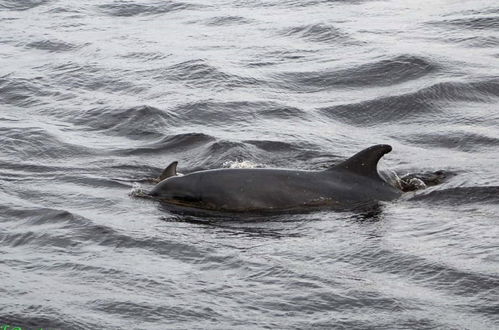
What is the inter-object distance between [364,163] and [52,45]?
11.0 m

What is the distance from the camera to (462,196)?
11.8 meters

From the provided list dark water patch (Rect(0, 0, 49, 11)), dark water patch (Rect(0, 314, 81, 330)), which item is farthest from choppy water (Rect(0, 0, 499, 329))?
dark water patch (Rect(0, 0, 49, 11))

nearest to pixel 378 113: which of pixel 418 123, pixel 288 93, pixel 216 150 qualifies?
pixel 418 123

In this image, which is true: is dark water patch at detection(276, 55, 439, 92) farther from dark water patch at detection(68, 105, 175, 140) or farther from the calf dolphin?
the calf dolphin

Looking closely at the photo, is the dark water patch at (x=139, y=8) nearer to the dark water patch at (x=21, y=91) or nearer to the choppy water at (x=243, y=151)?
the choppy water at (x=243, y=151)

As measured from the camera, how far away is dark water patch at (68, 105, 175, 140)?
15.3 metres

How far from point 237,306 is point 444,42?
11.7m

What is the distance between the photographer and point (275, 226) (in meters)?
11.1

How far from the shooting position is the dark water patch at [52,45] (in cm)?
2103

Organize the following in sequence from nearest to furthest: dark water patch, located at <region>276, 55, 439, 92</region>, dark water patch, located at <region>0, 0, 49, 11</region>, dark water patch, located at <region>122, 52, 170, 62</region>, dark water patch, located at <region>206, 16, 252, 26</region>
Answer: dark water patch, located at <region>276, 55, 439, 92</region> → dark water patch, located at <region>122, 52, 170, 62</region> → dark water patch, located at <region>206, 16, 252, 26</region> → dark water patch, located at <region>0, 0, 49, 11</region>

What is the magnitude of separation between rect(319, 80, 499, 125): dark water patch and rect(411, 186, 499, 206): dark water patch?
3551 millimetres

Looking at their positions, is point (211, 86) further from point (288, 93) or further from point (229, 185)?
point (229, 185)

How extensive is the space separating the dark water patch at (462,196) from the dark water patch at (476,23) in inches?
364

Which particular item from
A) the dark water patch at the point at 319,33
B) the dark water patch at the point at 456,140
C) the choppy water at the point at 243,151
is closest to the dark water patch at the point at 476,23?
the choppy water at the point at 243,151
